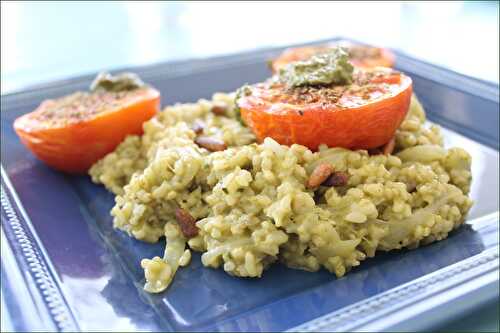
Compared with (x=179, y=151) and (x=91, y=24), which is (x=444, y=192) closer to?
(x=179, y=151)

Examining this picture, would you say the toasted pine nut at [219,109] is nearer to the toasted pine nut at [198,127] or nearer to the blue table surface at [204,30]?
the toasted pine nut at [198,127]

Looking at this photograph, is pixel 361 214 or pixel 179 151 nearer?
pixel 361 214

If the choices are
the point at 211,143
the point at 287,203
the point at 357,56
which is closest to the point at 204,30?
the point at 357,56

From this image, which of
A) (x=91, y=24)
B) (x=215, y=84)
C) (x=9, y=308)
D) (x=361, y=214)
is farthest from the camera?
(x=91, y=24)

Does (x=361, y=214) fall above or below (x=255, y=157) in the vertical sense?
below

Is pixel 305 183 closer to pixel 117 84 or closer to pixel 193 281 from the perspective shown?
pixel 193 281

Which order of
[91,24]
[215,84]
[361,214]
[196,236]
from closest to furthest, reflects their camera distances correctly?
1. [361,214]
2. [196,236]
3. [215,84]
4. [91,24]

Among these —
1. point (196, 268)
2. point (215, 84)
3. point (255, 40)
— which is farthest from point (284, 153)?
point (255, 40)

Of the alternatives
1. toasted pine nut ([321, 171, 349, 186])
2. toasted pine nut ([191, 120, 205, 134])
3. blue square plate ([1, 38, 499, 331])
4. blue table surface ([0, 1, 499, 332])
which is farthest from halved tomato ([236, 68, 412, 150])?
blue table surface ([0, 1, 499, 332])
